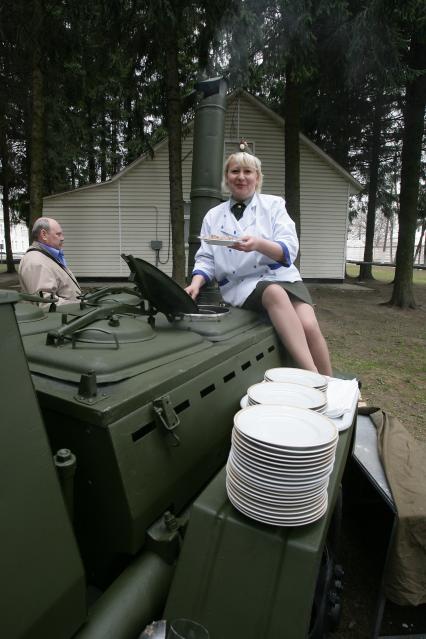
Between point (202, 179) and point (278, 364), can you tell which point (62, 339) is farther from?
point (202, 179)

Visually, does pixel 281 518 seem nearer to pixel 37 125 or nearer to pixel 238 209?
pixel 238 209

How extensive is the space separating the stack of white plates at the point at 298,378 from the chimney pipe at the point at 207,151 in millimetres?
2424

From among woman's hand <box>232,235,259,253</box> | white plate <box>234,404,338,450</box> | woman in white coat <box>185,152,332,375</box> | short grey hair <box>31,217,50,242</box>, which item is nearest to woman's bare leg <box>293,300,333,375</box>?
woman in white coat <box>185,152,332,375</box>

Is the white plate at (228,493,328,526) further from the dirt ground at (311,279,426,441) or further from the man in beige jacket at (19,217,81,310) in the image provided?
the dirt ground at (311,279,426,441)

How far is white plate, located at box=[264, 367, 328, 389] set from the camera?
2008 mm

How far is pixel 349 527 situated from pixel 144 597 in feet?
6.70

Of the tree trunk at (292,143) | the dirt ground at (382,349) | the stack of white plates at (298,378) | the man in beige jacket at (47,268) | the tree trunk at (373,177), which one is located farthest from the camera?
the tree trunk at (373,177)

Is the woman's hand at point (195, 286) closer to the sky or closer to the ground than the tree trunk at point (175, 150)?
closer to the ground

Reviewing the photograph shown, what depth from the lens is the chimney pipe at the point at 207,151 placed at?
401 centimetres

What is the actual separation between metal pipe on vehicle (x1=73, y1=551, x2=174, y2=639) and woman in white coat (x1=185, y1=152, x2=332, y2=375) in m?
1.47

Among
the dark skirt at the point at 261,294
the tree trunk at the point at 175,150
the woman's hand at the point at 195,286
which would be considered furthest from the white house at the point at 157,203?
the dark skirt at the point at 261,294

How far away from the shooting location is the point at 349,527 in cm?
289

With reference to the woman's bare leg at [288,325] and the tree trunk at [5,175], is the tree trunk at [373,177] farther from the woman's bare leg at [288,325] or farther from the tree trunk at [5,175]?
the woman's bare leg at [288,325]

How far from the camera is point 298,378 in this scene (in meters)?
2.04
